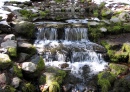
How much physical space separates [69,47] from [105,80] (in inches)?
125

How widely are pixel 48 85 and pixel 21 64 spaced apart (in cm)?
151

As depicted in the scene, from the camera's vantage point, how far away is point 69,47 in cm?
1127

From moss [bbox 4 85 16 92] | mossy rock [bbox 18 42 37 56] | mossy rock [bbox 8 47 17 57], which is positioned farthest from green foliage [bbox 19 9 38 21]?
moss [bbox 4 85 16 92]

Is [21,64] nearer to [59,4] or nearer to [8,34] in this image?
[8,34]

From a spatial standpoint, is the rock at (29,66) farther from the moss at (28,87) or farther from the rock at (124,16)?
the rock at (124,16)

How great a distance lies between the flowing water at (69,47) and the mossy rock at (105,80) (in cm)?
67

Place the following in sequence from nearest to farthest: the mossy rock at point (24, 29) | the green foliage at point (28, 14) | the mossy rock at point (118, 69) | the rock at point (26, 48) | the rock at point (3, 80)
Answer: the rock at point (3, 80)
the mossy rock at point (118, 69)
the rock at point (26, 48)
the mossy rock at point (24, 29)
the green foliage at point (28, 14)

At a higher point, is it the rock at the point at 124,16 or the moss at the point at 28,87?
the rock at the point at 124,16

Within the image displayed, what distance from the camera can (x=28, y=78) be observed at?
8742mm

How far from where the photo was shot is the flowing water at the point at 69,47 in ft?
33.7

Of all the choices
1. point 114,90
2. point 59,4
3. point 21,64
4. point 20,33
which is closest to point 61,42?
point 20,33

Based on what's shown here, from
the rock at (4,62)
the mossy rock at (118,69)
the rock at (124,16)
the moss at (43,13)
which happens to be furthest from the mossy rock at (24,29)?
the rock at (124,16)

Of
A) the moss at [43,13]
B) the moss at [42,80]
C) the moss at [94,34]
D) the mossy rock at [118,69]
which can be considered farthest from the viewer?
the moss at [43,13]

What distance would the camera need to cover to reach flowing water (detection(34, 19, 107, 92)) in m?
10.3
